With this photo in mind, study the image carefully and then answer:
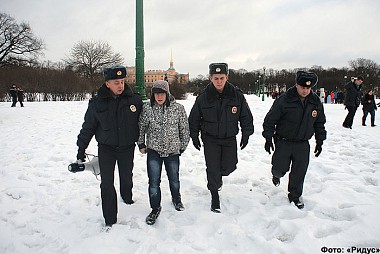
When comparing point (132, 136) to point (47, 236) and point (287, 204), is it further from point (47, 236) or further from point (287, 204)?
point (287, 204)

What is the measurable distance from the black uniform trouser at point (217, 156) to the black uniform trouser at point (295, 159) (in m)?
0.70

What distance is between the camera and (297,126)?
10.4 feet

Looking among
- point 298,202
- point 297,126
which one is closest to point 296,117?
→ point 297,126

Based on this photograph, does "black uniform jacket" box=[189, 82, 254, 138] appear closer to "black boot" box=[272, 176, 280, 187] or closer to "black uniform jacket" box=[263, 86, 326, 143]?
"black uniform jacket" box=[263, 86, 326, 143]

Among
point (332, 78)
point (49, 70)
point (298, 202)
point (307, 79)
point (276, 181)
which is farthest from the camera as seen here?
point (332, 78)

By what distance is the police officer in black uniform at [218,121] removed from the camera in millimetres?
3160

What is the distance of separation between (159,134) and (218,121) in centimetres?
83

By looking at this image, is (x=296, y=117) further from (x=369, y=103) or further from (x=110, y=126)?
(x=369, y=103)

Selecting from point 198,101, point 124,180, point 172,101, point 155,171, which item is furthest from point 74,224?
point 198,101

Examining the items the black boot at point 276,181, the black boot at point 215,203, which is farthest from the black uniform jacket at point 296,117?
the black boot at point 215,203

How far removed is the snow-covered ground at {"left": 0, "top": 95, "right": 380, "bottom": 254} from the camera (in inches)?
101

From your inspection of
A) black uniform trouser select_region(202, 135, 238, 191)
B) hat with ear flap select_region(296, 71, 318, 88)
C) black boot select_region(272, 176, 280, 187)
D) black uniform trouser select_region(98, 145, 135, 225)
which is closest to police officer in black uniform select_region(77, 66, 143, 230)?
black uniform trouser select_region(98, 145, 135, 225)

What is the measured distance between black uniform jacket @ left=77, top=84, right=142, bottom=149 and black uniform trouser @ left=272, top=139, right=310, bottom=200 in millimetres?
2154

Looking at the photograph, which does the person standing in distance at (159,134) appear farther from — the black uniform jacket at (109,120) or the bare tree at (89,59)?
the bare tree at (89,59)
